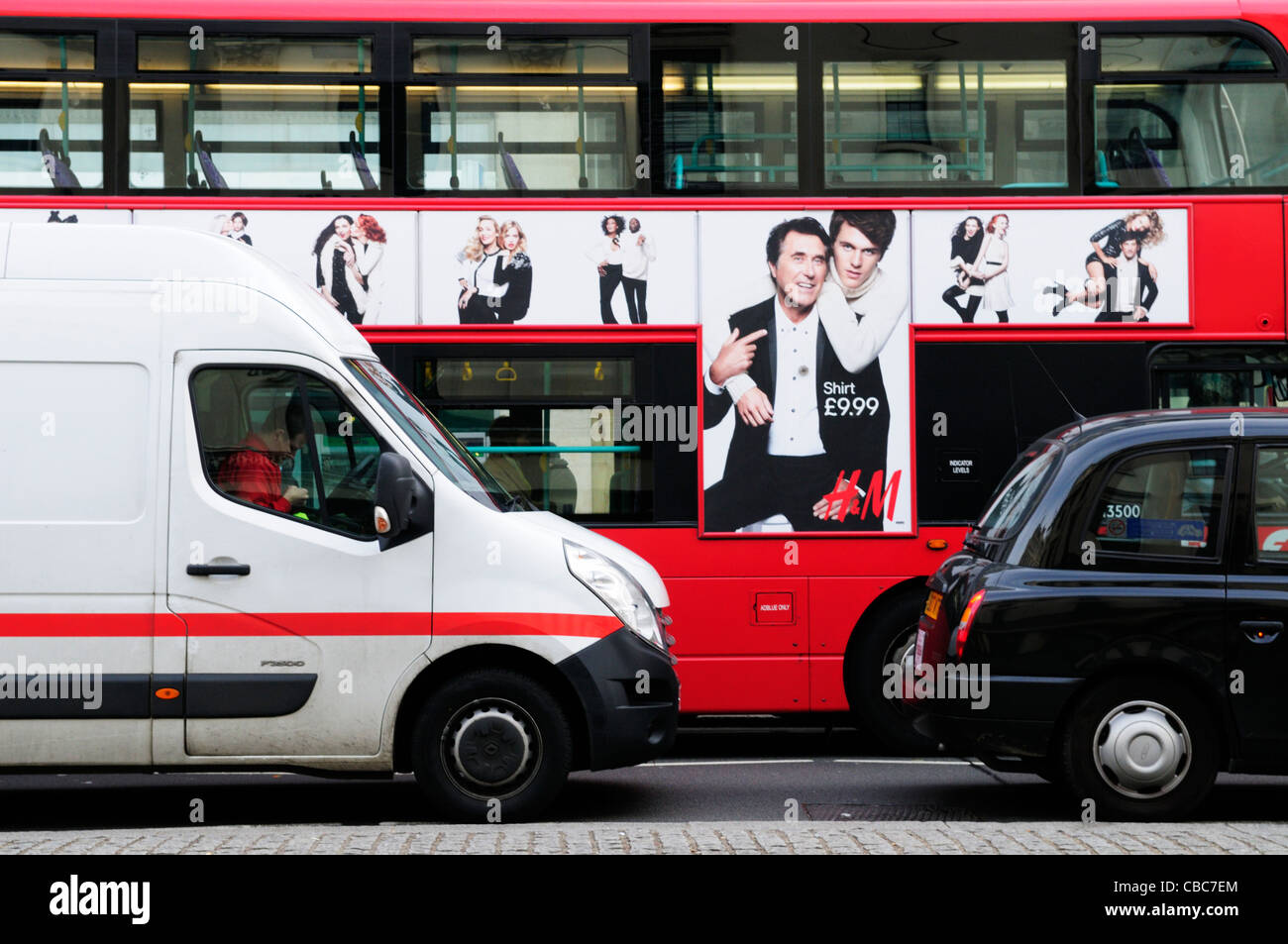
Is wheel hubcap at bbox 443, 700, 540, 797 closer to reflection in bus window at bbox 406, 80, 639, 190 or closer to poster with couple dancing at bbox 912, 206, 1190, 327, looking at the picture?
reflection in bus window at bbox 406, 80, 639, 190

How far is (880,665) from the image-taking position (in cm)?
942

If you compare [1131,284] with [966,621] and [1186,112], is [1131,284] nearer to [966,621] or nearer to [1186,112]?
[1186,112]

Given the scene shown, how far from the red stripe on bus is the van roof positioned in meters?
1.28

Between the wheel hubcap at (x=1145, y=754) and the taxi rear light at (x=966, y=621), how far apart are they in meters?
0.73

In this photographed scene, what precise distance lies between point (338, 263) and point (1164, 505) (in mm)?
5111

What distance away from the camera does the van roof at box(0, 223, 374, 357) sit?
705cm

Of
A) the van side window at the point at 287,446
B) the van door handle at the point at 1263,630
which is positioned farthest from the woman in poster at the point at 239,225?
the van door handle at the point at 1263,630


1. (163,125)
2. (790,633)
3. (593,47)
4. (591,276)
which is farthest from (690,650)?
(163,125)

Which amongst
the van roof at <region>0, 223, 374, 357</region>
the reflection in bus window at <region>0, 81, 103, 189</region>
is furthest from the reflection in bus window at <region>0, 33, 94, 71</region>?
the van roof at <region>0, 223, 374, 357</region>

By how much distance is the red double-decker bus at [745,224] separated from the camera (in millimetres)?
9438

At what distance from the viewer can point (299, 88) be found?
9.52 metres

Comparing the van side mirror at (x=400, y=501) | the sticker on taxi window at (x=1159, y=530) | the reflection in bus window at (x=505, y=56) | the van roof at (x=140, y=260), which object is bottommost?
Answer: the sticker on taxi window at (x=1159, y=530)

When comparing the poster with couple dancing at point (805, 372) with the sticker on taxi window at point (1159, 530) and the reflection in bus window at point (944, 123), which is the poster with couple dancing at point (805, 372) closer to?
the reflection in bus window at point (944, 123)

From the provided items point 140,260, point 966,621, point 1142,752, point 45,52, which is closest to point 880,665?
point 966,621
